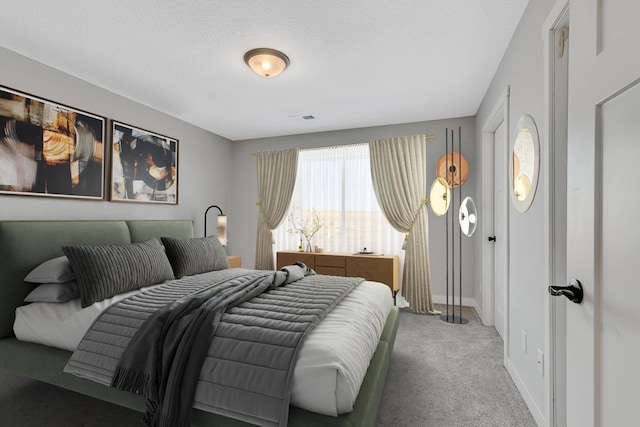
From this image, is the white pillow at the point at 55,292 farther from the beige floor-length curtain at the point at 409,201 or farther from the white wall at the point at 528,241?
the beige floor-length curtain at the point at 409,201

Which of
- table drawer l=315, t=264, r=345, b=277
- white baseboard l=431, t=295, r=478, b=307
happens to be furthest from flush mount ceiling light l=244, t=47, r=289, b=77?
white baseboard l=431, t=295, r=478, b=307

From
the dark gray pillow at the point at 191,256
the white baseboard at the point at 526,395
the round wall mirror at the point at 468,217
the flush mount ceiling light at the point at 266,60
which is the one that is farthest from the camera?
the round wall mirror at the point at 468,217

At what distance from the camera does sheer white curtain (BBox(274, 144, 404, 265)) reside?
459 centimetres

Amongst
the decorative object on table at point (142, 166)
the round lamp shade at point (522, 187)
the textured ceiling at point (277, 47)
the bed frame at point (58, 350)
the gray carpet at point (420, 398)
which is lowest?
the gray carpet at point (420, 398)

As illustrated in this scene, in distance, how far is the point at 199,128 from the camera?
15.4 feet

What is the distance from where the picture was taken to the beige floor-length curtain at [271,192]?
16.4 ft

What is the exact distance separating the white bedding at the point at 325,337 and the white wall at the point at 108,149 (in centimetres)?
99

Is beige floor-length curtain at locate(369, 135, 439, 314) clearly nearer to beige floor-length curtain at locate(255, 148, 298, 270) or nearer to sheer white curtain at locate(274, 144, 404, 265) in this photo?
sheer white curtain at locate(274, 144, 404, 265)

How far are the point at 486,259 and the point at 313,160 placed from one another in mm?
2824

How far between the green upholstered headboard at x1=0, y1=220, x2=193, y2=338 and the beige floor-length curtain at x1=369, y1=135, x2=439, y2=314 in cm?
333

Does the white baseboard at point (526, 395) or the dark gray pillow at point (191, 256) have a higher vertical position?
the dark gray pillow at point (191, 256)

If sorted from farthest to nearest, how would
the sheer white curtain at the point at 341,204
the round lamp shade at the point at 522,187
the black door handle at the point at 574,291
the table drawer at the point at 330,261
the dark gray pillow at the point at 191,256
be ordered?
the sheer white curtain at the point at 341,204, the table drawer at the point at 330,261, the dark gray pillow at the point at 191,256, the round lamp shade at the point at 522,187, the black door handle at the point at 574,291

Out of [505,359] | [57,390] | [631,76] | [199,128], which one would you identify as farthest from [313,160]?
[631,76]

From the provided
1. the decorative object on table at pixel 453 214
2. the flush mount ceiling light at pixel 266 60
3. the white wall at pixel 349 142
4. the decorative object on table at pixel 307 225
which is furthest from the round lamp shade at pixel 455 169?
the flush mount ceiling light at pixel 266 60
